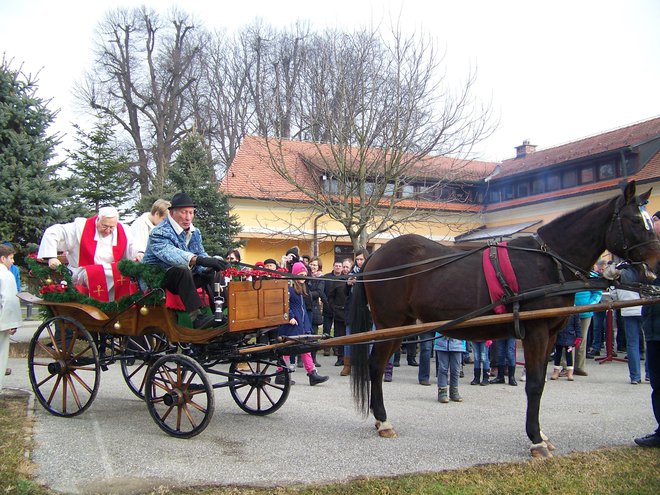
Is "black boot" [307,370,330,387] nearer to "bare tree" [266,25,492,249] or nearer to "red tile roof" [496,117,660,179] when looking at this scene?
"bare tree" [266,25,492,249]

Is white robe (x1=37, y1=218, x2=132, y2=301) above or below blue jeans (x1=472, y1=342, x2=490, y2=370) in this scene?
above

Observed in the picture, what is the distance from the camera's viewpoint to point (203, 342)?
561cm

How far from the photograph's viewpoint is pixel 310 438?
5.49 m

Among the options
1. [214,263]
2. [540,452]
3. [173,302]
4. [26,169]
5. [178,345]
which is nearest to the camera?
[540,452]

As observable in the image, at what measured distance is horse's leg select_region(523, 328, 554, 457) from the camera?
16.4 ft

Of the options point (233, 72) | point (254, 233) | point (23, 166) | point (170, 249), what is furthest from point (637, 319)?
point (233, 72)

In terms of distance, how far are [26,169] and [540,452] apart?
12620mm

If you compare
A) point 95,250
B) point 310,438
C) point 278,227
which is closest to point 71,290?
point 95,250

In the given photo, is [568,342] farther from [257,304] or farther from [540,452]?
[257,304]

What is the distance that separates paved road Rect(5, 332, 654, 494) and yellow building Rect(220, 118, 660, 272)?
47.4 ft

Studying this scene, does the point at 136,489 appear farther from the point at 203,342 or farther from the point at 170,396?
the point at 203,342

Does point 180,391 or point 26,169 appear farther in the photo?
point 26,169

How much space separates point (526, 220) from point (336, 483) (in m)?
24.7

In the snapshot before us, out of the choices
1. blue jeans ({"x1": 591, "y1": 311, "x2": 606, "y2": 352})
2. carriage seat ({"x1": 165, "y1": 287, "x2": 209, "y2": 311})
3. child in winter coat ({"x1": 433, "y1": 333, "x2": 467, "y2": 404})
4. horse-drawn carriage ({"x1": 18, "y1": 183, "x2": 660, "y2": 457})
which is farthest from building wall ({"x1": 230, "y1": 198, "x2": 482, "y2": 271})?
carriage seat ({"x1": 165, "y1": 287, "x2": 209, "y2": 311})
